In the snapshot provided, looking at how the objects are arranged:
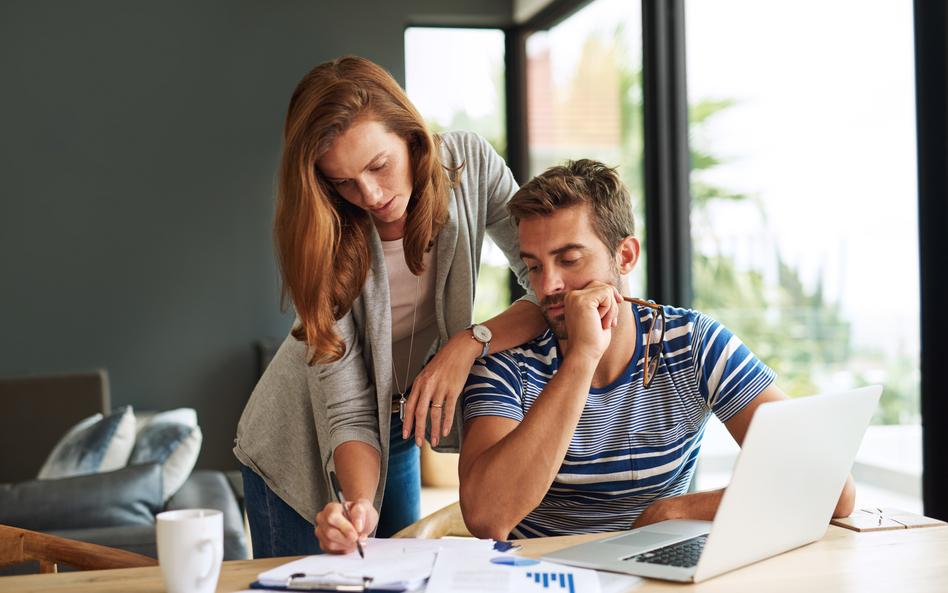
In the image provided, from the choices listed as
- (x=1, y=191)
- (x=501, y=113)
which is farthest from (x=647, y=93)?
(x=1, y=191)

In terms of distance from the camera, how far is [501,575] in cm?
89

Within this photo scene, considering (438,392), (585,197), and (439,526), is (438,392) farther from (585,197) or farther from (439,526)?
(585,197)

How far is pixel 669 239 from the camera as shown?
10.8 feet

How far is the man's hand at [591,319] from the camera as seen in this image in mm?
1232

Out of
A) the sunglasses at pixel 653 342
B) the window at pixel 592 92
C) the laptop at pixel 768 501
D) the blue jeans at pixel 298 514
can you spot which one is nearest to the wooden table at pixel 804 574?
the laptop at pixel 768 501

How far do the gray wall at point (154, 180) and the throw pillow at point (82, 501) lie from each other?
243 centimetres

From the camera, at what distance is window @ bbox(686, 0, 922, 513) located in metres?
2.09

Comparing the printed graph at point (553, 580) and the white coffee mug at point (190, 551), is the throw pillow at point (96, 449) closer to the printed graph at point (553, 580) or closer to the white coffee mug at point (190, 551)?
the white coffee mug at point (190, 551)

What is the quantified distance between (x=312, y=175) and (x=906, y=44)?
165cm

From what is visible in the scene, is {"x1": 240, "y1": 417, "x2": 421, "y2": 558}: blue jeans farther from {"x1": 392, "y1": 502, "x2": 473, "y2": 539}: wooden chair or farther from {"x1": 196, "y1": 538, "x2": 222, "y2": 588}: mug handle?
{"x1": 196, "y1": 538, "x2": 222, "y2": 588}: mug handle

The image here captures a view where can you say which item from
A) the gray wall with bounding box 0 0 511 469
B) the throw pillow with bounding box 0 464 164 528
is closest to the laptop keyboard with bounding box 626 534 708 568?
the throw pillow with bounding box 0 464 164 528

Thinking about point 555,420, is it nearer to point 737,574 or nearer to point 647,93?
point 737,574

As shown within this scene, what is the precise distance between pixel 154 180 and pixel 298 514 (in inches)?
138

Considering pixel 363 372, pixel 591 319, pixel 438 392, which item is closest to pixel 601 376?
pixel 591 319
